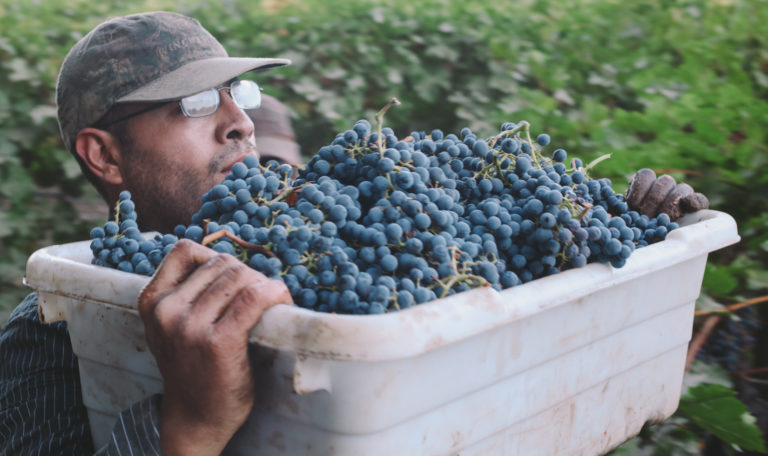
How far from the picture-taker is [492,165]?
1160mm

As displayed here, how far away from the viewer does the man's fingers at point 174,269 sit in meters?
0.85

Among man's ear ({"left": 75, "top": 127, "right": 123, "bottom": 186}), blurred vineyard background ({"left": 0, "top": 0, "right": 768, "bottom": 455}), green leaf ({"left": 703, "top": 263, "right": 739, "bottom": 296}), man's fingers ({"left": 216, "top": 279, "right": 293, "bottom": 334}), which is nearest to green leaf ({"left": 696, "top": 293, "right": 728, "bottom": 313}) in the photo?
green leaf ({"left": 703, "top": 263, "right": 739, "bottom": 296})

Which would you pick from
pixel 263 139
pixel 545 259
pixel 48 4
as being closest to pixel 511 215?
pixel 545 259

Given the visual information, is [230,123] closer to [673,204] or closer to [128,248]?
[128,248]

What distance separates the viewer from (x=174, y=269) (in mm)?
862

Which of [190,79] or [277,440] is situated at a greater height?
[190,79]

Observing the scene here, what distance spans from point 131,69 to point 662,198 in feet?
3.92

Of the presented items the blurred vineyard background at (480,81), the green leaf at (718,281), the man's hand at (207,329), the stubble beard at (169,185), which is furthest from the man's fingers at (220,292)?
the blurred vineyard background at (480,81)

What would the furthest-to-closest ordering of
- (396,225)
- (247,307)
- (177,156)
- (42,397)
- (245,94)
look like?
(245,94) → (177,156) → (42,397) → (396,225) → (247,307)

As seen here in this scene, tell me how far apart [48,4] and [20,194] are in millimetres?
1087

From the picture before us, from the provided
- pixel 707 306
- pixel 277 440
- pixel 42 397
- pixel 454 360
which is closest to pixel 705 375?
pixel 707 306

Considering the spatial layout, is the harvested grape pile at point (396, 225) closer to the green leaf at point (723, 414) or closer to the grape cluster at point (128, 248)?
the grape cluster at point (128, 248)

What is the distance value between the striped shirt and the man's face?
334 millimetres

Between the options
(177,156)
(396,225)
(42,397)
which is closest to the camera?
(396,225)
